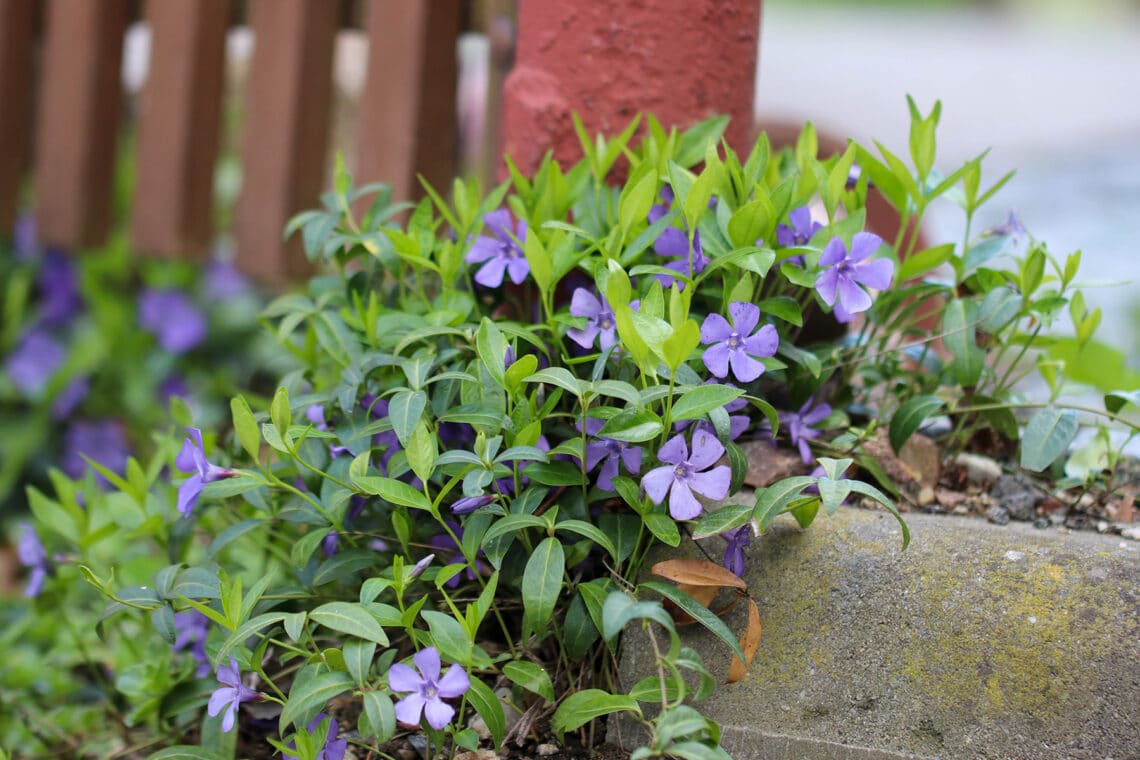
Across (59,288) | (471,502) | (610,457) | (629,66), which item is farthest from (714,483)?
(59,288)

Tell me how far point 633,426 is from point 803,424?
0.39 metres

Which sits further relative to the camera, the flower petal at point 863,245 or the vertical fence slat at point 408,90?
the vertical fence slat at point 408,90

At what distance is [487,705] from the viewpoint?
3.61 ft

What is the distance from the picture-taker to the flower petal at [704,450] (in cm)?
110

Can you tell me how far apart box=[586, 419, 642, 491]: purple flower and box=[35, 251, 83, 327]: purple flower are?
9.09 feet

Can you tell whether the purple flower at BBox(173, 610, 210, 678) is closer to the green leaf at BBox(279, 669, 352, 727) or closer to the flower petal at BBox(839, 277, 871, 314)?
the green leaf at BBox(279, 669, 352, 727)

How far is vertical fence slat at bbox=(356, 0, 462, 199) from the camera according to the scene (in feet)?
7.55

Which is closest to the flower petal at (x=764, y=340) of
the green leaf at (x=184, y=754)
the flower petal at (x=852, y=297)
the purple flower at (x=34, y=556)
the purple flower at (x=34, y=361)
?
the flower petal at (x=852, y=297)

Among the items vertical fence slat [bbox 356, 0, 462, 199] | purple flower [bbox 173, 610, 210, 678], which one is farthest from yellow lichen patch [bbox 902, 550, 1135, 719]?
vertical fence slat [bbox 356, 0, 462, 199]

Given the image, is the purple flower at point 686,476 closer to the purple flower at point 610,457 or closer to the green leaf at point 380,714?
the purple flower at point 610,457

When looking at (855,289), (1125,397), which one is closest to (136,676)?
(855,289)

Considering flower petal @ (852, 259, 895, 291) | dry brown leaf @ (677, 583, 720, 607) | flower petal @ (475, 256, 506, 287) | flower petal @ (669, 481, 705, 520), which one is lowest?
dry brown leaf @ (677, 583, 720, 607)

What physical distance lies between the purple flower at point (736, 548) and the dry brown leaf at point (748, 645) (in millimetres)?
43

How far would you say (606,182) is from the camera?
1.60 meters
